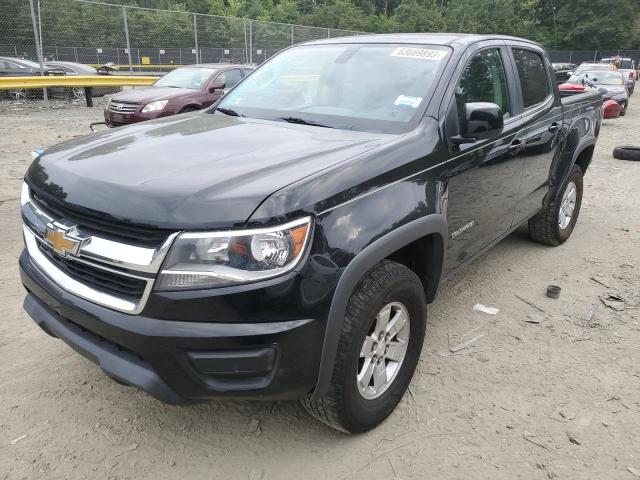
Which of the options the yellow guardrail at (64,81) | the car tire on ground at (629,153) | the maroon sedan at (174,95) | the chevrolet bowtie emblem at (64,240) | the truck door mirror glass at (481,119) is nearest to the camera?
the chevrolet bowtie emblem at (64,240)

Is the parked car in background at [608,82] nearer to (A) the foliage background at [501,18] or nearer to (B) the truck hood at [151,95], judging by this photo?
(B) the truck hood at [151,95]

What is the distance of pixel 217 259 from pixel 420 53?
200 centimetres

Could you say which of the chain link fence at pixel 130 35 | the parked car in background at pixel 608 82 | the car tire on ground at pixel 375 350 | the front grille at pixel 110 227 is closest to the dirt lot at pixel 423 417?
the car tire on ground at pixel 375 350

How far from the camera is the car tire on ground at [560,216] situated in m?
4.89

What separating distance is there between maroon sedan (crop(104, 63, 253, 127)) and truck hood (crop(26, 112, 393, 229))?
7.15m

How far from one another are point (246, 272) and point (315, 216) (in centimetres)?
34

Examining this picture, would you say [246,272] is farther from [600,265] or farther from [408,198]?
[600,265]

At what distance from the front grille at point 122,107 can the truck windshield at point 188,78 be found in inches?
50.6

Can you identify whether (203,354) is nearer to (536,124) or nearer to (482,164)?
(482,164)

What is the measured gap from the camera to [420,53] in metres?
3.20

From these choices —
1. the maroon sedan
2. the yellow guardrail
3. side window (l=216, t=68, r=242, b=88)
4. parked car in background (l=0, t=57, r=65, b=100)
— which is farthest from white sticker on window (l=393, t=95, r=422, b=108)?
parked car in background (l=0, t=57, r=65, b=100)

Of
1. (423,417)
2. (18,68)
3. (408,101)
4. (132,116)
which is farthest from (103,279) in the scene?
(18,68)

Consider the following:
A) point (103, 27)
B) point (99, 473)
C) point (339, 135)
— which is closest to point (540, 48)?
point (339, 135)

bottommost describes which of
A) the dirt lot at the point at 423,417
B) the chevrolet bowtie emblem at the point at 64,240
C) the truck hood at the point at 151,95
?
the dirt lot at the point at 423,417
